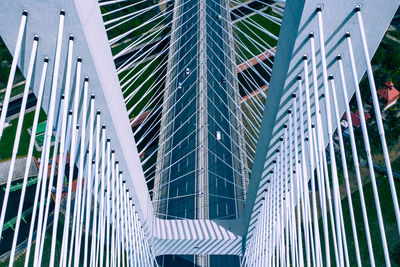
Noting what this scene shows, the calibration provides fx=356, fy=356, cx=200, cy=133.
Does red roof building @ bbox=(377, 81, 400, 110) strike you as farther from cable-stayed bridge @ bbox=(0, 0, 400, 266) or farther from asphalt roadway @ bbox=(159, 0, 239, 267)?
cable-stayed bridge @ bbox=(0, 0, 400, 266)

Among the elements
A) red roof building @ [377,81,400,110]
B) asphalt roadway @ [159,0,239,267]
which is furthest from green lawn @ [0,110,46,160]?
red roof building @ [377,81,400,110]

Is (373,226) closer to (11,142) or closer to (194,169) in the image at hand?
(194,169)

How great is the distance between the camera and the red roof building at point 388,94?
95.9ft

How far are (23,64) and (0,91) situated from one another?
28.6 m

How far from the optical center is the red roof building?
2923 centimetres

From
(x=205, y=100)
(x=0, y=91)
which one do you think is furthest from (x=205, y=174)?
(x=0, y=91)

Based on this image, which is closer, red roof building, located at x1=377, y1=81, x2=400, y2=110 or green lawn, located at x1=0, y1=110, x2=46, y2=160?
green lawn, located at x1=0, y1=110, x2=46, y2=160

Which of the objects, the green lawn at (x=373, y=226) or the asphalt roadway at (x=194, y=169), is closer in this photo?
the asphalt roadway at (x=194, y=169)

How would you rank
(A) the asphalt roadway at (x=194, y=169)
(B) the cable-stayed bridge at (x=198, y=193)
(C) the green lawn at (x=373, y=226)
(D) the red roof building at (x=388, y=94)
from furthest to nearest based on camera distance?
1. (D) the red roof building at (x=388, y=94)
2. (C) the green lawn at (x=373, y=226)
3. (A) the asphalt roadway at (x=194, y=169)
4. (B) the cable-stayed bridge at (x=198, y=193)

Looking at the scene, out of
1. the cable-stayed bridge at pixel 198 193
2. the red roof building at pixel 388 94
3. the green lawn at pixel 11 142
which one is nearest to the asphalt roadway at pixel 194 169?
the cable-stayed bridge at pixel 198 193

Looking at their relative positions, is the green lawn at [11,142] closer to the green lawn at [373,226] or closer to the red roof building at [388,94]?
the green lawn at [373,226]

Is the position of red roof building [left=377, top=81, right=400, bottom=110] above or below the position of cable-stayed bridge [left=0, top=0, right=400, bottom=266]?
above

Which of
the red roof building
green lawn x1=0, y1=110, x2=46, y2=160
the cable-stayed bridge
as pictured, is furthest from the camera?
the red roof building

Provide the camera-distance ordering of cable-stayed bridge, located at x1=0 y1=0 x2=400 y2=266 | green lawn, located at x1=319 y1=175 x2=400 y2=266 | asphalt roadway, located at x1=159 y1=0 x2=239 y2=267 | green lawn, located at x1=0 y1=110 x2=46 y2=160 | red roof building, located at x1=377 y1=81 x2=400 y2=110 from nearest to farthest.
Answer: cable-stayed bridge, located at x1=0 y1=0 x2=400 y2=266, asphalt roadway, located at x1=159 y1=0 x2=239 y2=267, green lawn, located at x1=319 y1=175 x2=400 y2=266, green lawn, located at x1=0 y1=110 x2=46 y2=160, red roof building, located at x1=377 y1=81 x2=400 y2=110
